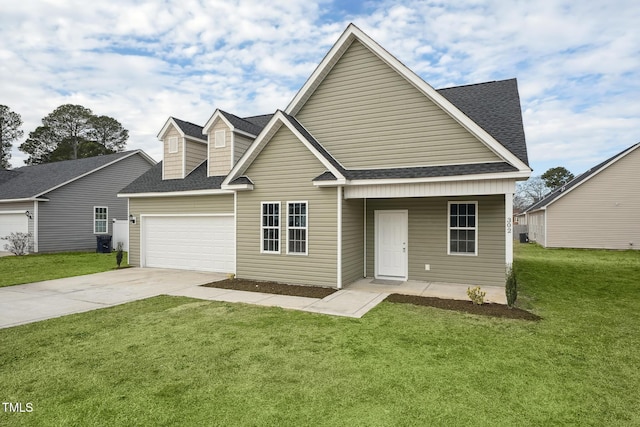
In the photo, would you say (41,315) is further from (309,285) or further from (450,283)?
(450,283)

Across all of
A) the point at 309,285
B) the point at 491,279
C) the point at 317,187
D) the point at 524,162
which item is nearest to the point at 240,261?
the point at 309,285

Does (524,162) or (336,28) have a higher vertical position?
(336,28)

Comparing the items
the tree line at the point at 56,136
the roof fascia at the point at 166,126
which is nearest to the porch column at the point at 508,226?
the roof fascia at the point at 166,126

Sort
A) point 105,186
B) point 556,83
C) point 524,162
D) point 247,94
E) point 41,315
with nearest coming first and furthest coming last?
point 41,315 → point 524,162 → point 556,83 → point 247,94 → point 105,186

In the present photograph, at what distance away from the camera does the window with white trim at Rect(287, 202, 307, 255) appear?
10289 millimetres

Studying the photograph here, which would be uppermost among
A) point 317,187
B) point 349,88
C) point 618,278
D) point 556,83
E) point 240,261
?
point 556,83

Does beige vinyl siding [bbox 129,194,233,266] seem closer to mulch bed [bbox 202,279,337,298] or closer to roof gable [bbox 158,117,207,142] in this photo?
roof gable [bbox 158,117,207,142]

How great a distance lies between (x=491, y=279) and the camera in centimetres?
985

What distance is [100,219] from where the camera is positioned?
22.1 metres

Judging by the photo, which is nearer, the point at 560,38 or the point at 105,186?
the point at 560,38

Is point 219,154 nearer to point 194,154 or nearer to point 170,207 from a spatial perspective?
point 194,154

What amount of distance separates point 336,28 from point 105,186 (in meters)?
18.4

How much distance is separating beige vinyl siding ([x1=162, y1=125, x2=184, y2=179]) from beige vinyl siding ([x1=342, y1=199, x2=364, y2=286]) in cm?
814

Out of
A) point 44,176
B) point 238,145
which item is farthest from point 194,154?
point 44,176
